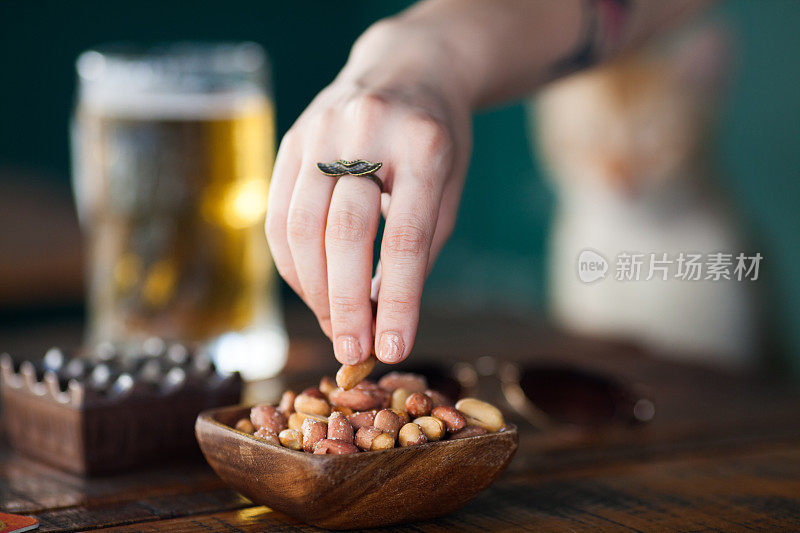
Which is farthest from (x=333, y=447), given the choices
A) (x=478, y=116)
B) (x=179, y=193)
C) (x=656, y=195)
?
(x=478, y=116)

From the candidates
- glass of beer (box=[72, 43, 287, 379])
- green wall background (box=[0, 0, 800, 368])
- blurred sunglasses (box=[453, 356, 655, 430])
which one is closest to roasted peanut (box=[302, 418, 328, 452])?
blurred sunglasses (box=[453, 356, 655, 430])

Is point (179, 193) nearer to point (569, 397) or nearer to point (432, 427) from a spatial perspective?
point (569, 397)

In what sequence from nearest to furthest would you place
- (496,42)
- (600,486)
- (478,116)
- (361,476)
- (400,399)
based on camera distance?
(361,476)
(400,399)
(600,486)
(496,42)
(478,116)

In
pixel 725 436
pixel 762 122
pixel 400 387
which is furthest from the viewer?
pixel 762 122

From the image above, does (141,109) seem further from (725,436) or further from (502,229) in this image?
(502,229)

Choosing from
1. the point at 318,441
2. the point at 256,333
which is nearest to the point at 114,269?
the point at 256,333
